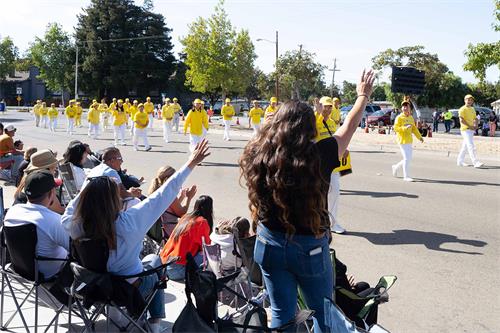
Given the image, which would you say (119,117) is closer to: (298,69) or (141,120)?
(141,120)

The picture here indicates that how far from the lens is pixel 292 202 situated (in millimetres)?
2803

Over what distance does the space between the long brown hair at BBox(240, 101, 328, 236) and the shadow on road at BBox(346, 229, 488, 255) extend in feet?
15.3

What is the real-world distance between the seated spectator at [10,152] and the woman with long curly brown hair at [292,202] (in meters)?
9.46

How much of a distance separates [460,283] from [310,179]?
3.66 meters

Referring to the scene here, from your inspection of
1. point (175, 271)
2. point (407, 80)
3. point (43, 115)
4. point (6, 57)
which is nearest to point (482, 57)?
point (407, 80)

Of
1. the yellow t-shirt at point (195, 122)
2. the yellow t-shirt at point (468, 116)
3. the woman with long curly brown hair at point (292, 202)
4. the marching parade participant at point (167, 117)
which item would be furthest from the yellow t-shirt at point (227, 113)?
the woman with long curly brown hair at point (292, 202)

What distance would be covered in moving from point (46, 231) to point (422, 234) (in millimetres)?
5467

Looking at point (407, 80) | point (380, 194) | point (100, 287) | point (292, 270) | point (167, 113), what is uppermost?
point (407, 80)

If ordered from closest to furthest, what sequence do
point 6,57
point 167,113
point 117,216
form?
point 117,216 → point 167,113 → point 6,57

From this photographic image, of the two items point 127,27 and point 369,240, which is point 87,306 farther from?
point 127,27

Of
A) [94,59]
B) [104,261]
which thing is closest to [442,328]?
[104,261]

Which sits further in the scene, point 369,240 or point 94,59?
point 94,59

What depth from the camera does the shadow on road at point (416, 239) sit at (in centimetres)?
714

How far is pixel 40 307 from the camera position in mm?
4844
